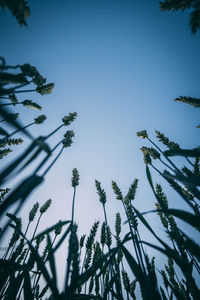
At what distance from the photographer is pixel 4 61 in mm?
1520

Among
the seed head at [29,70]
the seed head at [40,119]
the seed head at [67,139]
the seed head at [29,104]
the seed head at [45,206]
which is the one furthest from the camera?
the seed head at [45,206]

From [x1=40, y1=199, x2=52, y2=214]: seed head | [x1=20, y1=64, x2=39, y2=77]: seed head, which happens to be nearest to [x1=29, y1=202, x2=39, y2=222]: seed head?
[x1=40, y1=199, x2=52, y2=214]: seed head

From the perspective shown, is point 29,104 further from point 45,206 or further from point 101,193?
point 45,206

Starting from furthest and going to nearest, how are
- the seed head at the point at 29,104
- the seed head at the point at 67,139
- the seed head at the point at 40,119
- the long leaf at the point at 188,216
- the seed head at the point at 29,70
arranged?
the seed head at the point at 40,119, the seed head at the point at 29,104, the seed head at the point at 29,70, the seed head at the point at 67,139, the long leaf at the point at 188,216

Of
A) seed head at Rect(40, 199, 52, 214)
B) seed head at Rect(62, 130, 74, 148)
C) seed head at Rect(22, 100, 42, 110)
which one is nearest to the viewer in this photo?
seed head at Rect(62, 130, 74, 148)

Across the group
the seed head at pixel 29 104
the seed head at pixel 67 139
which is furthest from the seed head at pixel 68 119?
the seed head at pixel 67 139

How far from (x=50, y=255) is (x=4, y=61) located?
1.83m

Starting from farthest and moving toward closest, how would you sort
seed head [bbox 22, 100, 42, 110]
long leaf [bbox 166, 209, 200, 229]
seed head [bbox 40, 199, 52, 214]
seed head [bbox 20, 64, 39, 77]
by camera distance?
1. seed head [bbox 40, 199, 52, 214]
2. seed head [bbox 22, 100, 42, 110]
3. seed head [bbox 20, 64, 39, 77]
4. long leaf [bbox 166, 209, 200, 229]

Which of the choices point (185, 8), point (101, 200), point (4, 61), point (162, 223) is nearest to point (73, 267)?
point (4, 61)

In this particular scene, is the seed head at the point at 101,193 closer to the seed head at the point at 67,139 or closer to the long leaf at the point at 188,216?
the seed head at the point at 67,139

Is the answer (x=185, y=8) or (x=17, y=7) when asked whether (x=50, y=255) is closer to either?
(x=185, y=8)

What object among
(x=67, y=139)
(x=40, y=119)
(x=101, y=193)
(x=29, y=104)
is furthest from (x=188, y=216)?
(x=40, y=119)

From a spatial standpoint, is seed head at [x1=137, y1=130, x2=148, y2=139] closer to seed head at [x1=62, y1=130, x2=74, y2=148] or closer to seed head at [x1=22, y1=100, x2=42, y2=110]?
seed head at [x1=62, y1=130, x2=74, y2=148]

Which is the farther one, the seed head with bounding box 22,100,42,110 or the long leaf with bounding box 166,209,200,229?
the seed head with bounding box 22,100,42,110
